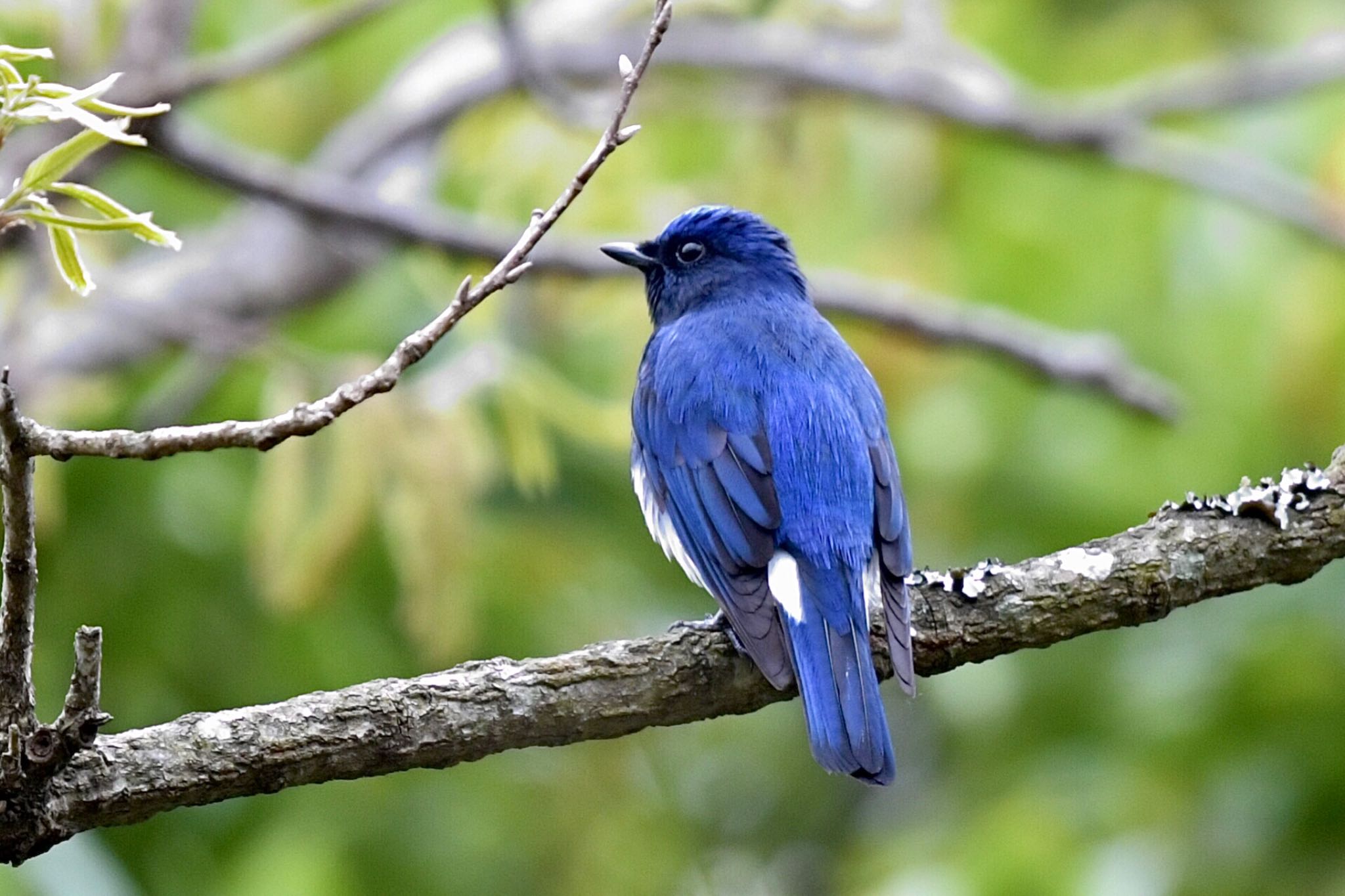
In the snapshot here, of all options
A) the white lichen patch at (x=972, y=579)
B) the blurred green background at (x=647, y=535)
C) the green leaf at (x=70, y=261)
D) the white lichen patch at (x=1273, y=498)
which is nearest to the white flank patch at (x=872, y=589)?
the white lichen patch at (x=972, y=579)

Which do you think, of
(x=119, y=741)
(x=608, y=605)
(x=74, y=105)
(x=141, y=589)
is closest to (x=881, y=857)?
(x=608, y=605)

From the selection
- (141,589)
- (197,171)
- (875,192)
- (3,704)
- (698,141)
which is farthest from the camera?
(698,141)

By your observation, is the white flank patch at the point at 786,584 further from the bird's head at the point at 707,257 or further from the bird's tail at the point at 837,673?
the bird's head at the point at 707,257

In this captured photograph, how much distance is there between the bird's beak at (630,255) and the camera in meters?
5.33

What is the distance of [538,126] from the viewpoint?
23.0 feet

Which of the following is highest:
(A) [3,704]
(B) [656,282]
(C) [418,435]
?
(B) [656,282]

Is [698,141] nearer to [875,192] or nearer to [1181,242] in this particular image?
[875,192]

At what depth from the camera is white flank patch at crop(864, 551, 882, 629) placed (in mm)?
3840

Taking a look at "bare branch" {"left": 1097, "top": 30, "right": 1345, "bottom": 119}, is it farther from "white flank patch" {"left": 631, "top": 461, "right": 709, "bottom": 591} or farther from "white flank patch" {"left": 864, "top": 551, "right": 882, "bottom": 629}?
"white flank patch" {"left": 864, "top": 551, "right": 882, "bottom": 629}

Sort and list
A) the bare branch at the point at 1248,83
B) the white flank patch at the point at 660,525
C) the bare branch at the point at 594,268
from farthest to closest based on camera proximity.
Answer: the bare branch at the point at 1248,83 < the bare branch at the point at 594,268 < the white flank patch at the point at 660,525

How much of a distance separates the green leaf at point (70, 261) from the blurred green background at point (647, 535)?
266cm

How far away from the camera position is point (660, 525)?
447 centimetres

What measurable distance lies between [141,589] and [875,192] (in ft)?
13.5

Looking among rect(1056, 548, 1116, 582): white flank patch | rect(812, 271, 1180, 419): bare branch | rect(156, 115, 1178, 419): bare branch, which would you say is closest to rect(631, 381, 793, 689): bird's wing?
rect(1056, 548, 1116, 582): white flank patch
